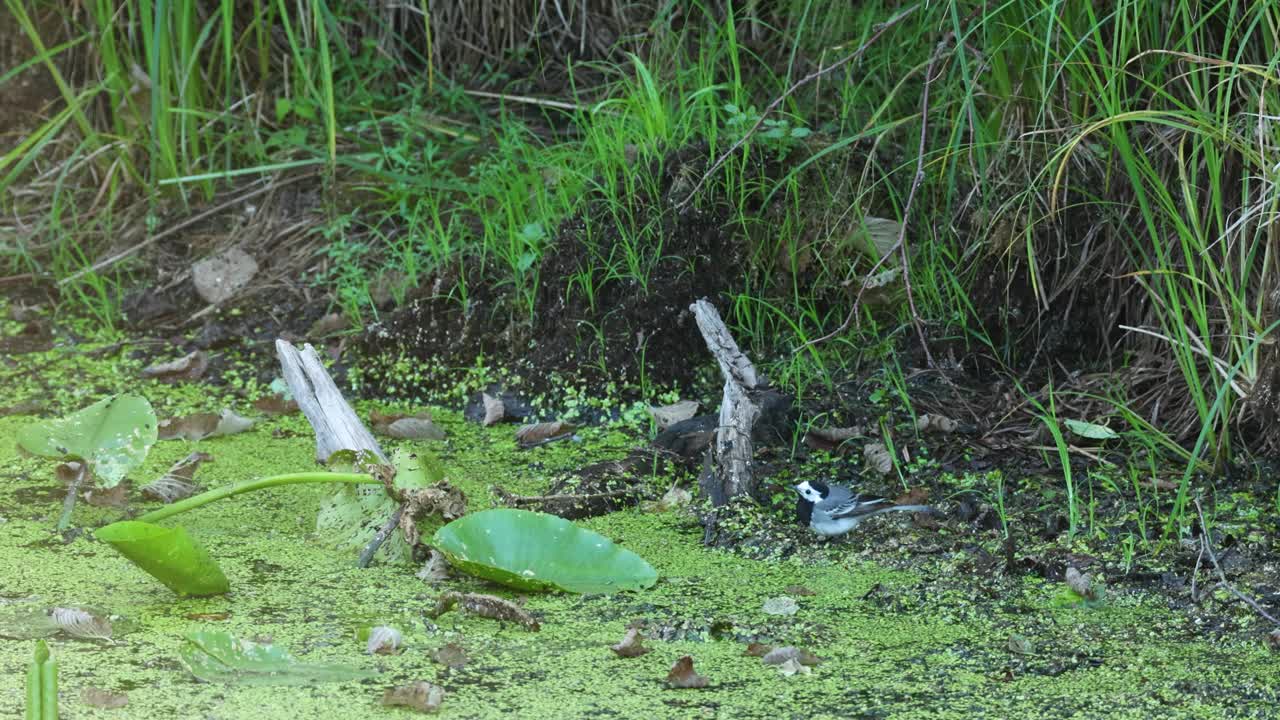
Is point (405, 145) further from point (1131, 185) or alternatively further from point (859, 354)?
point (1131, 185)

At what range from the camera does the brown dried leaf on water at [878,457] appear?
8.98ft

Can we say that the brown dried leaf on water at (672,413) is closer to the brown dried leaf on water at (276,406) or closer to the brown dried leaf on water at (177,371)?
the brown dried leaf on water at (276,406)

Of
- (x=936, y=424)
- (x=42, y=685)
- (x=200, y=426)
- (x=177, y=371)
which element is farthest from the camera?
(x=177, y=371)

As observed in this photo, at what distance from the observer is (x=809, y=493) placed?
96.9 inches

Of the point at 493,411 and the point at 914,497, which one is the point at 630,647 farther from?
the point at 493,411

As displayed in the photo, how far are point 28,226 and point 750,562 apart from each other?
2.72 m

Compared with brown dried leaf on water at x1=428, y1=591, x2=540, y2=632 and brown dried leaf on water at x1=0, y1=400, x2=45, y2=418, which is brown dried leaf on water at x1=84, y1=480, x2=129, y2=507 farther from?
brown dried leaf on water at x1=428, y1=591, x2=540, y2=632

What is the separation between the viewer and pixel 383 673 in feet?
6.15

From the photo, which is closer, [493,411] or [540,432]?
[540,432]

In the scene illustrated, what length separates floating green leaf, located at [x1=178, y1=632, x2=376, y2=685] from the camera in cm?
184

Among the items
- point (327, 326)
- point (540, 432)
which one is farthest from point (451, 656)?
point (327, 326)

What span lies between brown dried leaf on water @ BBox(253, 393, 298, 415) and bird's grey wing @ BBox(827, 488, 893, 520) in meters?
1.36

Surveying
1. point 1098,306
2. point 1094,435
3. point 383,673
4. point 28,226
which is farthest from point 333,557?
point 28,226

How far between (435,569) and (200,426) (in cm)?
97
